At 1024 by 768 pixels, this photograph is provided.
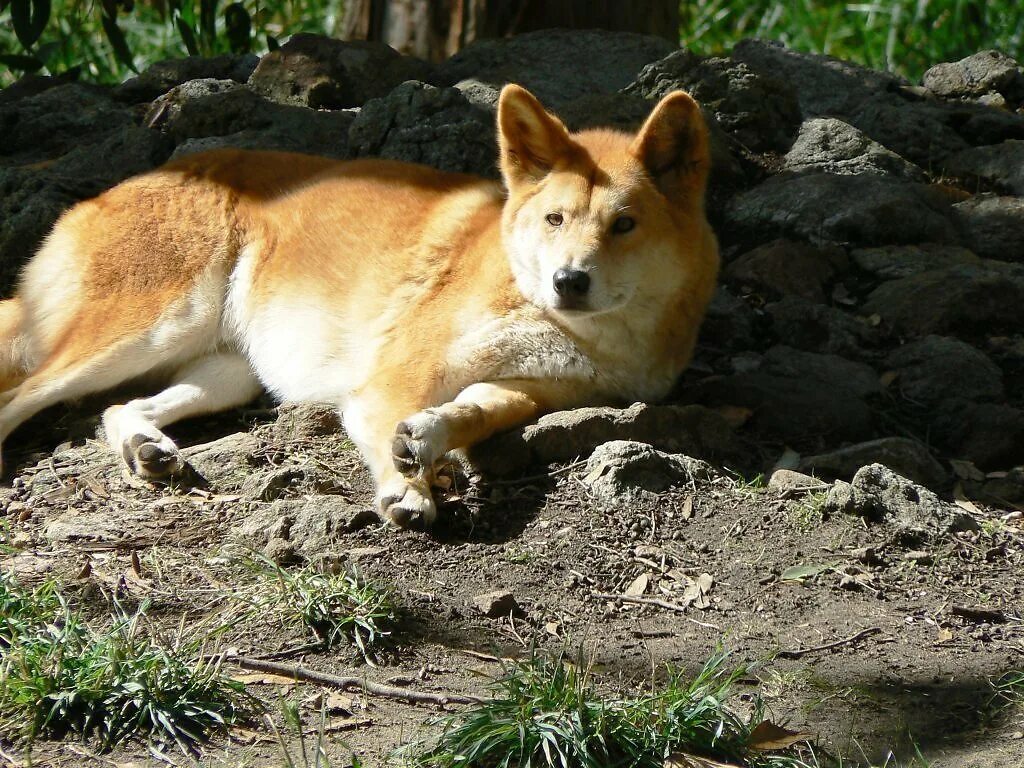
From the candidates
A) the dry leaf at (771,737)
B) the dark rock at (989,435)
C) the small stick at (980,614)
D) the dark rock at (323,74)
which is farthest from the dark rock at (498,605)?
the dark rock at (323,74)

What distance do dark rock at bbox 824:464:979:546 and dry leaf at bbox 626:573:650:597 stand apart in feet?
2.52

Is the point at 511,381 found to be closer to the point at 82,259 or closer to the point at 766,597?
the point at 766,597

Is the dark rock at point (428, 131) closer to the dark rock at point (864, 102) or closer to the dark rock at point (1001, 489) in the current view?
the dark rock at point (864, 102)

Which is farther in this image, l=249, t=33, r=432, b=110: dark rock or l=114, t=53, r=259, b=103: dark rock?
l=114, t=53, r=259, b=103: dark rock

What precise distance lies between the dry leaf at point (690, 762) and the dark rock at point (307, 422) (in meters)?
2.61

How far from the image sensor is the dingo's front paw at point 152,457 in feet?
15.8

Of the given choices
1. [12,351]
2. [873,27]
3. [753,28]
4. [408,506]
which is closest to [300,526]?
[408,506]

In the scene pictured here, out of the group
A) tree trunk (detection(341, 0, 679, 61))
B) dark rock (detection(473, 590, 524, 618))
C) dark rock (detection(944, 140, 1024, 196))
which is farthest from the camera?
tree trunk (detection(341, 0, 679, 61))

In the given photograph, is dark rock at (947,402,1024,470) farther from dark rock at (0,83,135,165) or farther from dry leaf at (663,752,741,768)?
dark rock at (0,83,135,165)

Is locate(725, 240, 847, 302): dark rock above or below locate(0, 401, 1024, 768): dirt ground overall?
above

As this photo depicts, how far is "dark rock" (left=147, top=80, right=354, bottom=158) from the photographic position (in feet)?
22.7

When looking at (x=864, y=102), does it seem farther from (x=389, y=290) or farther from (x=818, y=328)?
(x=389, y=290)

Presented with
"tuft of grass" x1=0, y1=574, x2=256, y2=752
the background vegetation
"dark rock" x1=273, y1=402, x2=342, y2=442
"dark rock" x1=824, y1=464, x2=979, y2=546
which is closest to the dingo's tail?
"dark rock" x1=273, y1=402, x2=342, y2=442

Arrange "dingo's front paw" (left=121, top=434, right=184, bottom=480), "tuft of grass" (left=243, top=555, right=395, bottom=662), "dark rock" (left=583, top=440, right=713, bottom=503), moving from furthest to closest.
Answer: "dingo's front paw" (left=121, top=434, right=184, bottom=480)
"dark rock" (left=583, top=440, right=713, bottom=503)
"tuft of grass" (left=243, top=555, right=395, bottom=662)
